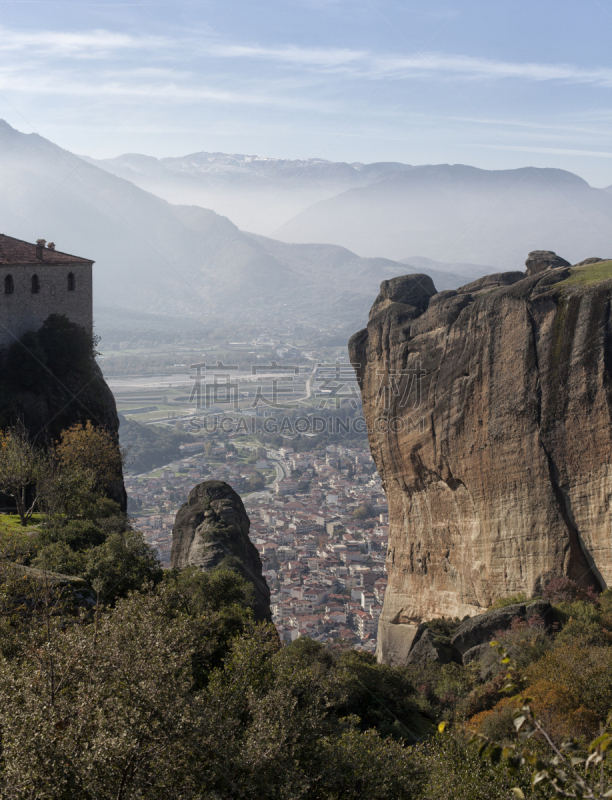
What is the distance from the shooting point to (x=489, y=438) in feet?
84.3

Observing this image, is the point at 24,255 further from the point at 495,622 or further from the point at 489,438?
the point at 495,622

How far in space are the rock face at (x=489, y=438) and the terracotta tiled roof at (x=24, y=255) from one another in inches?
595

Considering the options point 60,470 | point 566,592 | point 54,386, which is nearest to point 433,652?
Result: point 566,592

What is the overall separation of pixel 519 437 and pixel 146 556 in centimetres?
1291

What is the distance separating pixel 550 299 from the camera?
2436cm

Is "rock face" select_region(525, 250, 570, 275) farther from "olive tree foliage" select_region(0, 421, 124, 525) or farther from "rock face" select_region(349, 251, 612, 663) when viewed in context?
"olive tree foliage" select_region(0, 421, 124, 525)

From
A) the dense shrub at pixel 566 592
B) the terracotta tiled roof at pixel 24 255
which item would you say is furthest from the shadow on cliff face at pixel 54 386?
the dense shrub at pixel 566 592

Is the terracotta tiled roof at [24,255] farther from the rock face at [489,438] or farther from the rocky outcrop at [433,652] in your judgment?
the rocky outcrop at [433,652]

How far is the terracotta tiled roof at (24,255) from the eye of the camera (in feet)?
106

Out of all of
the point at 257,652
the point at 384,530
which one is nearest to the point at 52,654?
the point at 257,652

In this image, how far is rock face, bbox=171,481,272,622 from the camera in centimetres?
2781

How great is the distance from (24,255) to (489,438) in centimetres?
2232

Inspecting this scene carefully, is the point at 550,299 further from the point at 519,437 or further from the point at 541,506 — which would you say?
the point at 541,506

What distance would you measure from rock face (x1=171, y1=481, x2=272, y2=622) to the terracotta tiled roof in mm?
11935
